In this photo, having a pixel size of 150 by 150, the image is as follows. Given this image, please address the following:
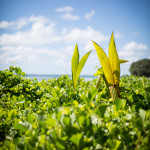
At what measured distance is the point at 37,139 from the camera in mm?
917

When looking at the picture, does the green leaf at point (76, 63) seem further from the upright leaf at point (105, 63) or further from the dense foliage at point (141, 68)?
the dense foliage at point (141, 68)

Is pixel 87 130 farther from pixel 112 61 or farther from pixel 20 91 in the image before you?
pixel 20 91

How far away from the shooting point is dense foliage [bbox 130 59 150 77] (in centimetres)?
2225

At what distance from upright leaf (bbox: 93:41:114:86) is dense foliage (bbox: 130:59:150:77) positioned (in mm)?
22724

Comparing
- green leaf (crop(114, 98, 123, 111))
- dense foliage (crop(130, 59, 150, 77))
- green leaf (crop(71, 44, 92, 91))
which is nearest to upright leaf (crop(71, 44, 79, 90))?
green leaf (crop(71, 44, 92, 91))

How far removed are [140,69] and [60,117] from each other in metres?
24.3

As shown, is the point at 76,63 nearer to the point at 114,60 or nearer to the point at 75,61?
the point at 75,61

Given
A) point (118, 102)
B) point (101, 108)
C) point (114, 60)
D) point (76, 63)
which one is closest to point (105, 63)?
point (114, 60)

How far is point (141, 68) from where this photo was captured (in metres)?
22.7

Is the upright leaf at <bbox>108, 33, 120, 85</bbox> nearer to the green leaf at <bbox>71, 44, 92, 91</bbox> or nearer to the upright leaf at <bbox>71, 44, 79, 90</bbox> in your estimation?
the green leaf at <bbox>71, 44, 92, 91</bbox>

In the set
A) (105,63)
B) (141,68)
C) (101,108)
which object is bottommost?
(101,108)

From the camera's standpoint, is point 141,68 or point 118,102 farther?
point 141,68

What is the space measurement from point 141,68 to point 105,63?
23532mm

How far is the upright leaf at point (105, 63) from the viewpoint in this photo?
1.71 metres
